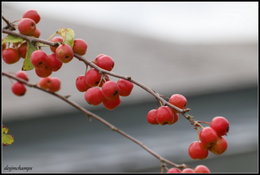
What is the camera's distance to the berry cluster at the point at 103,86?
77 cm

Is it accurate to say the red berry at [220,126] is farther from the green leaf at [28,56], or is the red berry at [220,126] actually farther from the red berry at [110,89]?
the green leaf at [28,56]

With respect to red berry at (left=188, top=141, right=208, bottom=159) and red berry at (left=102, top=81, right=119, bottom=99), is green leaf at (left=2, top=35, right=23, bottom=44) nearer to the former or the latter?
red berry at (left=102, top=81, right=119, bottom=99)

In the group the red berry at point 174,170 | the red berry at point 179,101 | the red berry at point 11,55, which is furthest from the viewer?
the red berry at point 11,55

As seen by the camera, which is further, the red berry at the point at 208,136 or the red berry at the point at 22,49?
the red berry at the point at 22,49

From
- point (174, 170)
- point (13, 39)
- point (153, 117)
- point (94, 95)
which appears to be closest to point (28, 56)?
point (13, 39)

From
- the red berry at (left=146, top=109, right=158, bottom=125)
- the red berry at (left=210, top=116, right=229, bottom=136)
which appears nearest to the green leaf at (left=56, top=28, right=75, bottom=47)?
the red berry at (left=146, top=109, right=158, bottom=125)

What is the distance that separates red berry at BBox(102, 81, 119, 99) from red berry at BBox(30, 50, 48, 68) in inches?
4.3

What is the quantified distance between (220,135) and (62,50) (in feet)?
0.91

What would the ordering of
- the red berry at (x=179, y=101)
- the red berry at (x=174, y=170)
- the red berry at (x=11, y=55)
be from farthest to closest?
the red berry at (x=11, y=55) → the red berry at (x=179, y=101) → the red berry at (x=174, y=170)

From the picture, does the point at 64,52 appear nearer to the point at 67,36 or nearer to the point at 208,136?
the point at 67,36

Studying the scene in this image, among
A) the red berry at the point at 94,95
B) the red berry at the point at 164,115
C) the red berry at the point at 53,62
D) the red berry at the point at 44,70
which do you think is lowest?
the red berry at the point at 164,115

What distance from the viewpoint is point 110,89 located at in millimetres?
763

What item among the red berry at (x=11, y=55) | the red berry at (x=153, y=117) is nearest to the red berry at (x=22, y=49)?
the red berry at (x=11, y=55)

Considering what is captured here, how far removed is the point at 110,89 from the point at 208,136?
0.18 m
